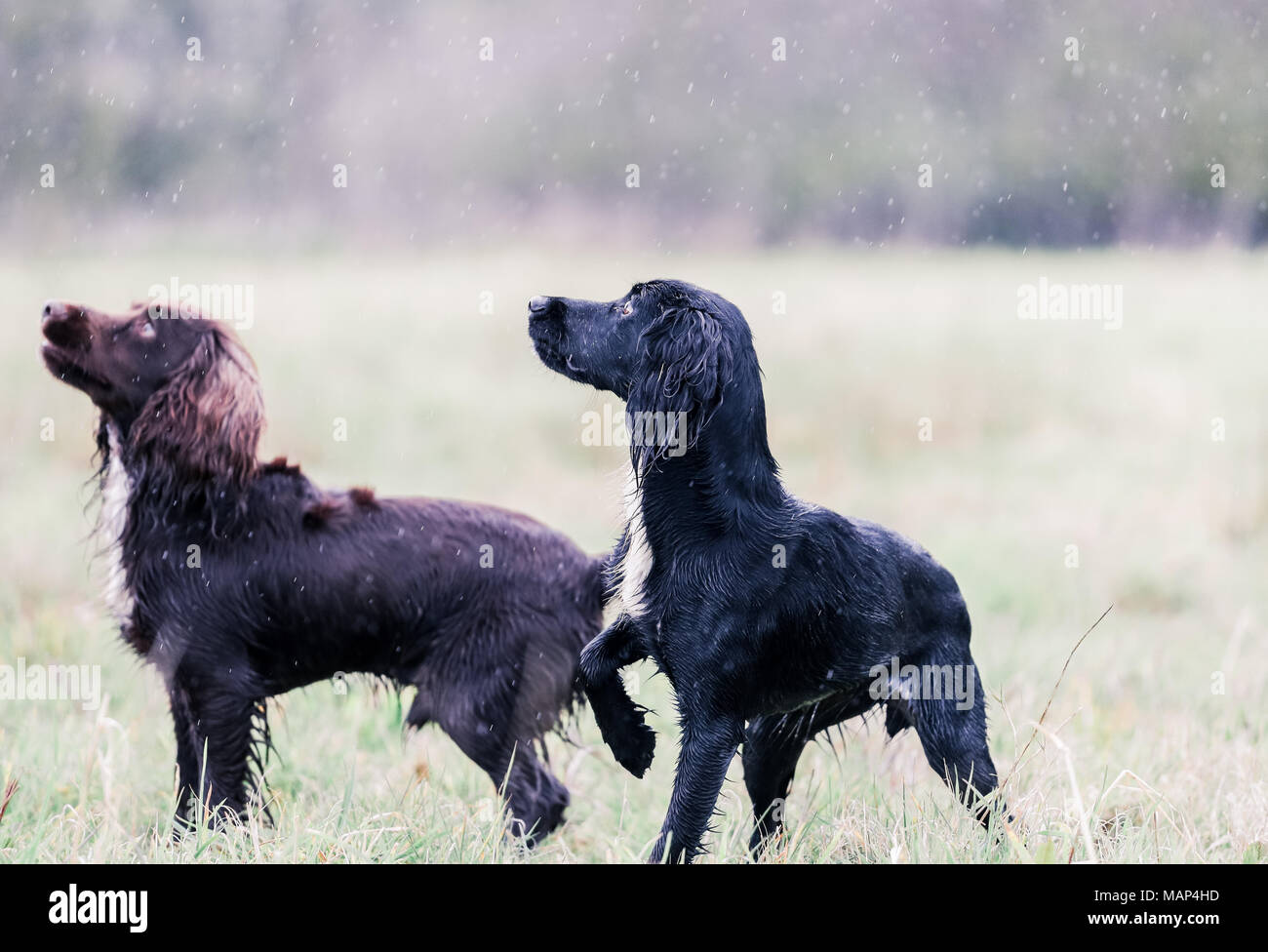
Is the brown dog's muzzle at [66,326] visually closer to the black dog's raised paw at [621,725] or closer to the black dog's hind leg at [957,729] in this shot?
the black dog's raised paw at [621,725]

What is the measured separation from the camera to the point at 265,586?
4.59 metres

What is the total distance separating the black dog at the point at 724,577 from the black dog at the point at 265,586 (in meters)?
0.86

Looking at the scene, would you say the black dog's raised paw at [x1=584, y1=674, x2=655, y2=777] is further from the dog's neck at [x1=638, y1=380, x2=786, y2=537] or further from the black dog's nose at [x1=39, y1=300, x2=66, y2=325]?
the black dog's nose at [x1=39, y1=300, x2=66, y2=325]

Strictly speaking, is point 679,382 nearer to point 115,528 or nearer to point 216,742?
point 216,742

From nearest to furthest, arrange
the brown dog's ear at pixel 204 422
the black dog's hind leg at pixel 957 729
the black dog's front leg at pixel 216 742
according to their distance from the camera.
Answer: the black dog's hind leg at pixel 957 729 < the black dog's front leg at pixel 216 742 < the brown dog's ear at pixel 204 422

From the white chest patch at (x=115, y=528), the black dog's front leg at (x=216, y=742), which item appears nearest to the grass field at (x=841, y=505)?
the black dog's front leg at (x=216, y=742)

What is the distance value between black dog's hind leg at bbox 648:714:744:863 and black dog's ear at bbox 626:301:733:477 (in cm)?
74

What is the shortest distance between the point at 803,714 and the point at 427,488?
22.5ft

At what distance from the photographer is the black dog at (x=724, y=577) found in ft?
11.9

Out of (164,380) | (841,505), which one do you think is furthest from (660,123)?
(164,380)

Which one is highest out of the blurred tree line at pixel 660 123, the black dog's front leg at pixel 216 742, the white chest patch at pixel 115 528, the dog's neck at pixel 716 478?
the blurred tree line at pixel 660 123

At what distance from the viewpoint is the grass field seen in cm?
428

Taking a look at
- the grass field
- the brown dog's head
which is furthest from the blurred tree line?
the brown dog's head
